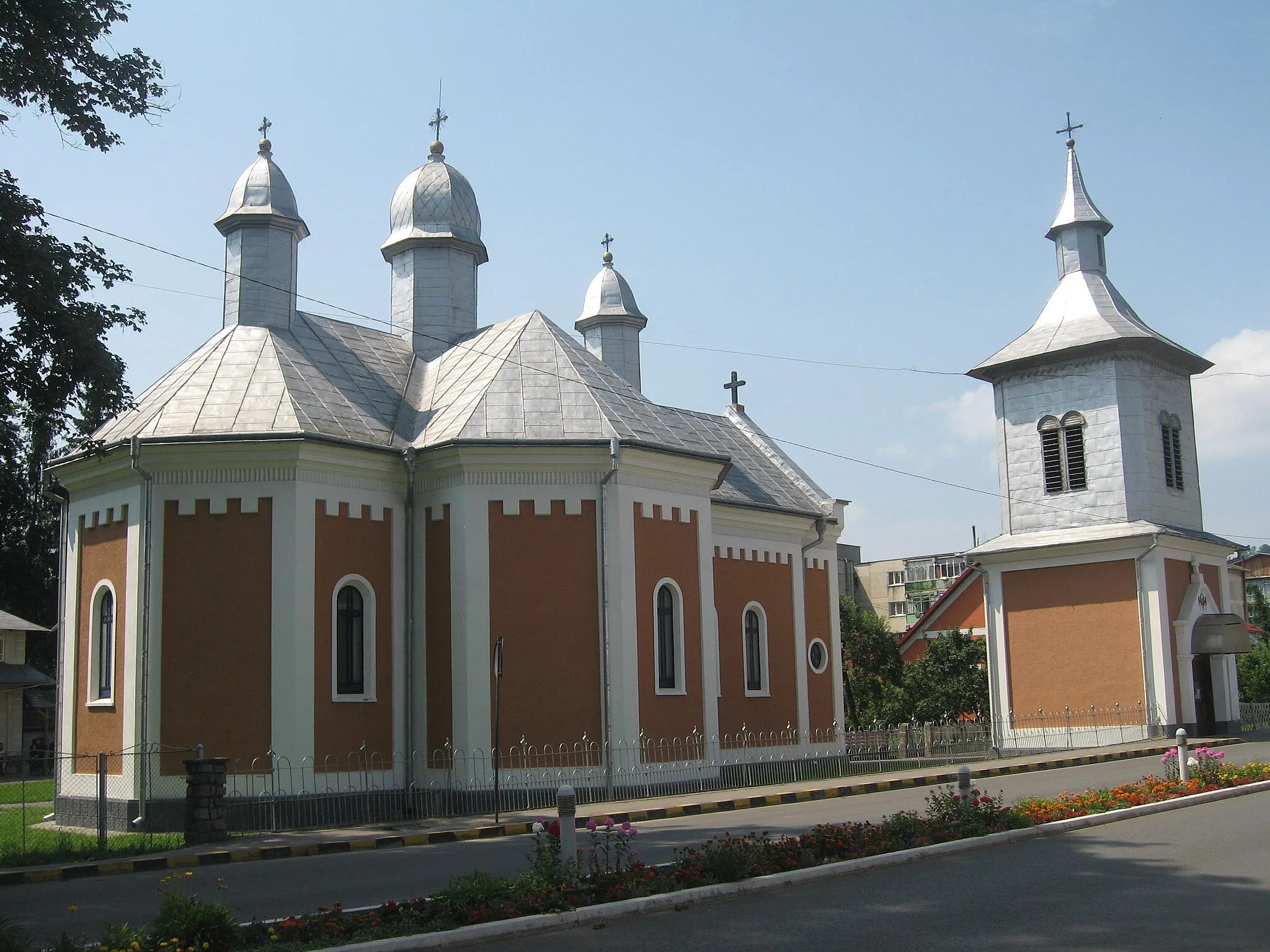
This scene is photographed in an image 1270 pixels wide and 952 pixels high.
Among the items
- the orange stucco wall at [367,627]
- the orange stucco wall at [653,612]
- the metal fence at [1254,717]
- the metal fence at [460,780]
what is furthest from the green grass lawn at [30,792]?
the metal fence at [1254,717]

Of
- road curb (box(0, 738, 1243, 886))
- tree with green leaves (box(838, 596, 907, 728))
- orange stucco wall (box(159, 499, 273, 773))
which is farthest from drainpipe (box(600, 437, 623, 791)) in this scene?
tree with green leaves (box(838, 596, 907, 728))

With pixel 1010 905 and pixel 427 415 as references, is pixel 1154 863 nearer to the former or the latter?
pixel 1010 905

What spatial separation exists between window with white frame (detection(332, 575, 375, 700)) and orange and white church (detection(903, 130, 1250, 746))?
61.7 feet

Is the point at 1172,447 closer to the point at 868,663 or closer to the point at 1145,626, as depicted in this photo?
the point at 1145,626

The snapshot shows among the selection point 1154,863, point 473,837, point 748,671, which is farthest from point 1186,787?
point 748,671

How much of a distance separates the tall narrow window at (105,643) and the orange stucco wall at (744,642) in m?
12.5

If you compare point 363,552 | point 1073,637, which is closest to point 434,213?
point 363,552

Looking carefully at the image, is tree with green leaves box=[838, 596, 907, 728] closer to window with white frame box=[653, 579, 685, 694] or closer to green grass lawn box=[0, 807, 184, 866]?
window with white frame box=[653, 579, 685, 694]

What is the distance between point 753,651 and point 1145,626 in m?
10.6

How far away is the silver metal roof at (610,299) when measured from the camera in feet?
114

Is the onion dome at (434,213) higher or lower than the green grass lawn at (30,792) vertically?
higher

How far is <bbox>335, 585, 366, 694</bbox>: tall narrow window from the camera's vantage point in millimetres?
21047

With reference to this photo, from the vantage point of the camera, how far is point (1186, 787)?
17.1 m

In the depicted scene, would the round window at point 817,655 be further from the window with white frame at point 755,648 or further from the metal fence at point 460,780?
the metal fence at point 460,780
